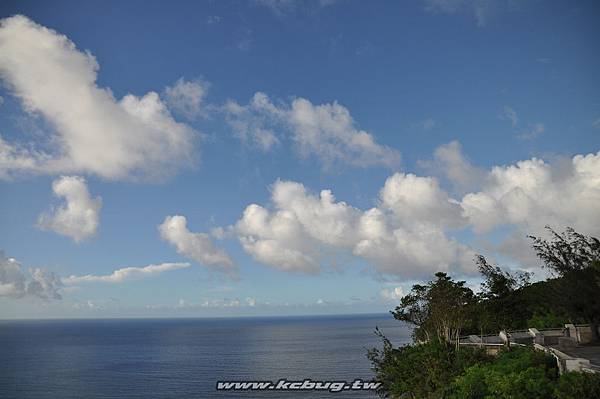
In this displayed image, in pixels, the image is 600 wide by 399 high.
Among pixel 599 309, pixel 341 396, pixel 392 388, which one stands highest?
pixel 599 309

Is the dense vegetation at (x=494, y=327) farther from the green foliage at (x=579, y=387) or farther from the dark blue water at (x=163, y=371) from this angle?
the dark blue water at (x=163, y=371)

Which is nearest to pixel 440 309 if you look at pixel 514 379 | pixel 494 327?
pixel 494 327

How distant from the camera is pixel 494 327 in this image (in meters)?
67.7

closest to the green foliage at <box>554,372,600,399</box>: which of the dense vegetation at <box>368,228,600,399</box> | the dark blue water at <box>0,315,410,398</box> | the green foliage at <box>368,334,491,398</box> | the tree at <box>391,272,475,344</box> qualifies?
the dense vegetation at <box>368,228,600,399</box>

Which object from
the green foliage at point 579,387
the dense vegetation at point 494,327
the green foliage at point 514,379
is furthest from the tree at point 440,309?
the green foliage at point 579,387

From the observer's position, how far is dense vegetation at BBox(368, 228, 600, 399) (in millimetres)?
29828

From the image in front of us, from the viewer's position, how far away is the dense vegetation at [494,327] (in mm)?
29828

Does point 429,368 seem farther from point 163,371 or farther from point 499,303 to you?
point 163,371

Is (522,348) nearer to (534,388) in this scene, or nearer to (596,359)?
(596,359)

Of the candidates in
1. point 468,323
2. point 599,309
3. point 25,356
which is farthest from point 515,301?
point 25,356

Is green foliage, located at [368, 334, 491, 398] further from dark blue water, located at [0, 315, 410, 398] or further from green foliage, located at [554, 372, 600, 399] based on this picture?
dark blue water, located at [0, 315, 410, 398]

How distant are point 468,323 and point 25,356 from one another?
506 feet

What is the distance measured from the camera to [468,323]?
67375 mm

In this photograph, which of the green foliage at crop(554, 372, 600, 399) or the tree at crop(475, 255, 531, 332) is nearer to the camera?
the green foliage at crop(554, 372, 600, 399)
